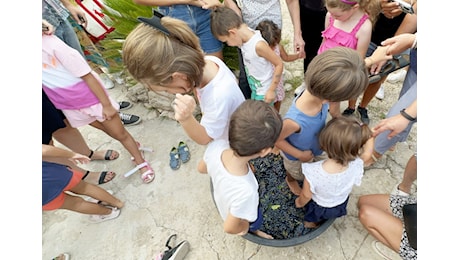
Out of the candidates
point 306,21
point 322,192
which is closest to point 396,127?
point 322,192

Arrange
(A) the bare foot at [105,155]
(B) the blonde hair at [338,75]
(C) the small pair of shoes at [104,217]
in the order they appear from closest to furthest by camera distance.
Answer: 1. (B) the blonde hair at [338,75]
2. (C) the small pair of shoes at [104,217]
3. (A) the bare foot at [105,155]

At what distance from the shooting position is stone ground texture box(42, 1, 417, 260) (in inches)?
84.2

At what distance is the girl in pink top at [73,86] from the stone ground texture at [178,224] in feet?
2.03

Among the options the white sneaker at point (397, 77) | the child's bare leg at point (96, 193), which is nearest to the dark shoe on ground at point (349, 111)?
the white sneaker at point (397, 77)

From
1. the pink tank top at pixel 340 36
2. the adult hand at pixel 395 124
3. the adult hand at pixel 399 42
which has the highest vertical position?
the adult hand at pixel 399 42

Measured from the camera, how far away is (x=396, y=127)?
1.76 meters

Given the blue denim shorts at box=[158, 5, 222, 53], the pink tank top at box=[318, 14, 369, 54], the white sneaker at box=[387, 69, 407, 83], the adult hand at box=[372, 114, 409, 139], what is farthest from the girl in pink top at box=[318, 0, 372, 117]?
the white sneaker at box=[387, 69, 407, 83]

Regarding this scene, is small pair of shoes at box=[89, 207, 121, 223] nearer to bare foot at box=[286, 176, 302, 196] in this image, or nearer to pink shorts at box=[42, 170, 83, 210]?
pink shorts at box=[42, 170, 83, 210]

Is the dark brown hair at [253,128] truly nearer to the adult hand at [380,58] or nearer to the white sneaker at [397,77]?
the adult hand at [380,58]

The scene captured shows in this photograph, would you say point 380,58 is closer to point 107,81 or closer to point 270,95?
point 270,95

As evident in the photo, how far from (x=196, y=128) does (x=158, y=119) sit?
1.72 m

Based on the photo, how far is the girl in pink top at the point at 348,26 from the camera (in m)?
1.93

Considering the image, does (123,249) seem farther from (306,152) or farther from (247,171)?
(306,152)

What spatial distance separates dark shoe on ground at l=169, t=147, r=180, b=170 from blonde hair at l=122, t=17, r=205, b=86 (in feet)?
4.51
